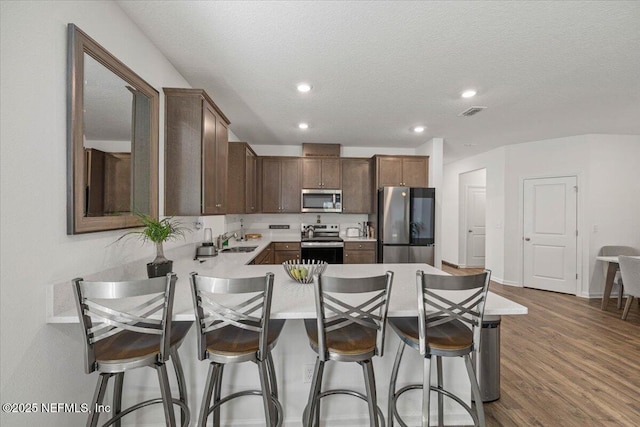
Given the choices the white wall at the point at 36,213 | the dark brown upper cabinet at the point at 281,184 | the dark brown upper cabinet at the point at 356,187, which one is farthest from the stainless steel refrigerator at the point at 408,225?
the white wall at the point at 36,213

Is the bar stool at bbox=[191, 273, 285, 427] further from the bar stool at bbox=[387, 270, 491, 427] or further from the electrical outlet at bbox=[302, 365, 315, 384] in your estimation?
the bar stool at bbox=[387, 270, 491, 427]

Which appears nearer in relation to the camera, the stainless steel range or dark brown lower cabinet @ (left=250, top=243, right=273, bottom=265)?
dark brown lower cabinet @ (left=250, top=243, right=273, bottom=265)

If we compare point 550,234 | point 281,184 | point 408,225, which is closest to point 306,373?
point 408,225

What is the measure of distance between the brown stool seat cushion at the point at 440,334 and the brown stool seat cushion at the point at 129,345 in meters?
1.17

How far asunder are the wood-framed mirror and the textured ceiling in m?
0.47

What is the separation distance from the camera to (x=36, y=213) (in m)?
1.24

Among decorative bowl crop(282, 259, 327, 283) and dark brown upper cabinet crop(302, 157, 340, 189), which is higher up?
dark brown upper cabinet crop(302, 157, 340, 189)

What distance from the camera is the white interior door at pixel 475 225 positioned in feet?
22.4

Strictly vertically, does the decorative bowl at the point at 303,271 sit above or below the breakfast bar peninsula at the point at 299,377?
above

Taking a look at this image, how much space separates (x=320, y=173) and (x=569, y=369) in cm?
394

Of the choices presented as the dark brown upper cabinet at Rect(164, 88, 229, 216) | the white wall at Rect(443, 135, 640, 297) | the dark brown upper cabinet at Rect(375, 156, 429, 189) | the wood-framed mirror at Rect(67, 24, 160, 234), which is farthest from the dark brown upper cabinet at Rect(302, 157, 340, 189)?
the white wall at Rect(443, 135, 640, 297)

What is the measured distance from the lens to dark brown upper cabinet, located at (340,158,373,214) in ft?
16.6

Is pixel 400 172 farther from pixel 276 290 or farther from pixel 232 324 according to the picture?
pixel 232 324

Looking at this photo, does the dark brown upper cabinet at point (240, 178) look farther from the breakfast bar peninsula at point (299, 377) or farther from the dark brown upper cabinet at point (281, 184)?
the breakfast bar peninsula at point (299, 377)
